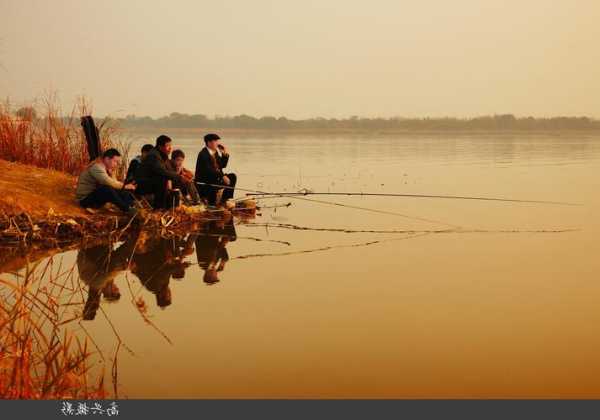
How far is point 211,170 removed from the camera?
35.6 feet

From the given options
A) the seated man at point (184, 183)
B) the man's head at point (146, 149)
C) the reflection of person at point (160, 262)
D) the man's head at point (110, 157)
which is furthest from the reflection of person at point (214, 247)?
the man's head at point (110, 157)

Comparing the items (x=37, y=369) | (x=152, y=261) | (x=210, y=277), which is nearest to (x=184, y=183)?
(x=152, y=261)

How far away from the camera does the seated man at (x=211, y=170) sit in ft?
35.5

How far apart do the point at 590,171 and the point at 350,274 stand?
50.9ft

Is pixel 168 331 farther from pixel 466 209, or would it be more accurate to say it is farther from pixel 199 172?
pixel 466 209

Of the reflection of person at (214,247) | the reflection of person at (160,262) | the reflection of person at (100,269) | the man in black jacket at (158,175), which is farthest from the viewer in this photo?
the man in black jacket at (158,175)

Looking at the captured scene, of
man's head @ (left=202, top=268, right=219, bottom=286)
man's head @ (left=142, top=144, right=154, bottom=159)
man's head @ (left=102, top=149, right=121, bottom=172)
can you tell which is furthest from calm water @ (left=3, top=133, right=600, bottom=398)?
man's head @ (left=142, top=144, right=154, bottom=159)

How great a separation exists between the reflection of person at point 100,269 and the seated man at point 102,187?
0.75 meters

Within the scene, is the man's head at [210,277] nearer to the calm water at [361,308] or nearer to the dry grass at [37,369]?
the calm water at [361,308]

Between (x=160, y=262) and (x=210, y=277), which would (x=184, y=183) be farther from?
(x=210, y=277)

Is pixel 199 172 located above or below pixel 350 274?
above

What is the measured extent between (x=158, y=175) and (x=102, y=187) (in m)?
0.80
